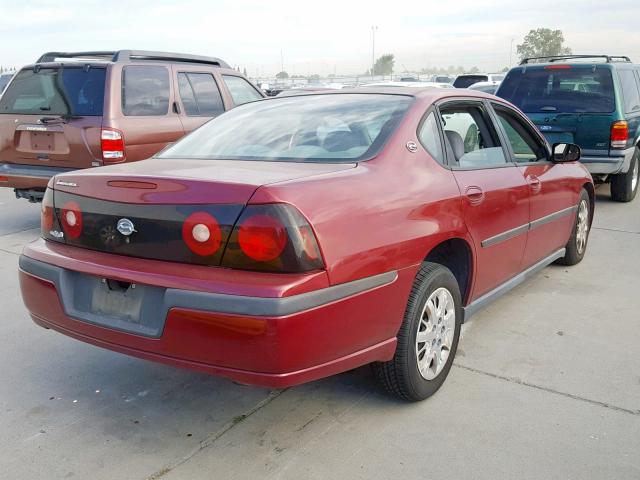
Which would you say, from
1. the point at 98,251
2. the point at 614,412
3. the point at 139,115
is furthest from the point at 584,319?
the point at 139,115

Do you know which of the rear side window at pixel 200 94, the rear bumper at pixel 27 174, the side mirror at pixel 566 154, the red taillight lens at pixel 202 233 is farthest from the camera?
the rear side window at pixel 200 94

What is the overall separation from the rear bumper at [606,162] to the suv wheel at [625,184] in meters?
0.50

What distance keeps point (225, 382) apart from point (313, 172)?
1.30 metres

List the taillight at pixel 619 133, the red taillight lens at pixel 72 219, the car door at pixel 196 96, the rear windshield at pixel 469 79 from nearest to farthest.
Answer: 1. the red taillight lens at pixel 72 219
2. the car door at pixel 196 96
3. the taillight at pixel 619 133
4. the rear windshield at pixel 469 79

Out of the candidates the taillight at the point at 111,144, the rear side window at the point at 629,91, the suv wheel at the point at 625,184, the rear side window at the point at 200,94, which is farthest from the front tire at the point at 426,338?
the suv wheel at the point at 625,184

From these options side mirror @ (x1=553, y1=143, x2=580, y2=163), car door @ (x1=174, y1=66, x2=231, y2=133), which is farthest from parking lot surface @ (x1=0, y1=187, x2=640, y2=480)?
car door @ (x1=174, y1=66, x2=231, y2=133)

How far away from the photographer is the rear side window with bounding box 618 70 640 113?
8.02 metres

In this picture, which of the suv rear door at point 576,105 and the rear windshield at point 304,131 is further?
the suv rear door at point 576,105

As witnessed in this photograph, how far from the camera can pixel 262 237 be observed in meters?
2.34

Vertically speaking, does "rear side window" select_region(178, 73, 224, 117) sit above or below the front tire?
above

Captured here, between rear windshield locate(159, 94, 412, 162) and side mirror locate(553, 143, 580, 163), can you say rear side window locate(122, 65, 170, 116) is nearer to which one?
rear windshield locate(159, 94, 412, 162)

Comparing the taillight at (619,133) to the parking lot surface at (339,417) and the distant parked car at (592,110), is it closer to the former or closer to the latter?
the distant parked car at (592,110)

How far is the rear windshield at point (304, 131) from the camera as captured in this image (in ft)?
10.1

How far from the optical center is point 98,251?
8.99 feet
